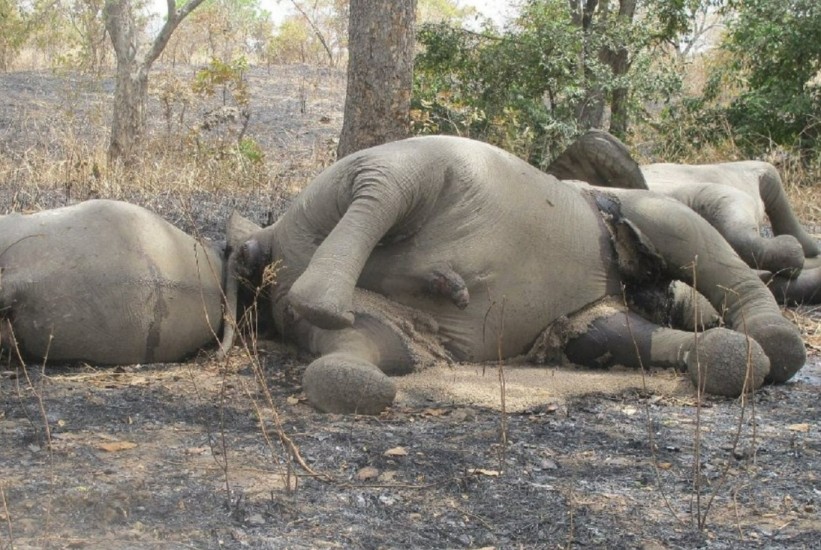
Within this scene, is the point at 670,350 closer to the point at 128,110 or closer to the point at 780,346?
the point at 780,346

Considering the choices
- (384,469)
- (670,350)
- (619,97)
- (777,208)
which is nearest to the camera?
(384,469)

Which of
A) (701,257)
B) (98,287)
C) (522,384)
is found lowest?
(522,384)

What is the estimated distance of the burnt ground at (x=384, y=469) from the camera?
3.06m

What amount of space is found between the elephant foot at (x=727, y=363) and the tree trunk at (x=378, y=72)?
3.43 meters

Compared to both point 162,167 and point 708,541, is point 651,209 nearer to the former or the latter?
point 708,541

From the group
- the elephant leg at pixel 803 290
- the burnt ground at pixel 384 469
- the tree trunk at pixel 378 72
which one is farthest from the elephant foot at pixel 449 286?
the tree trunk at pixel 378 72

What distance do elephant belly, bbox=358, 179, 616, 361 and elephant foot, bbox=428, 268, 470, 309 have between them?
0.04 ft

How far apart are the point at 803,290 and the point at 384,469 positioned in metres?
4.20

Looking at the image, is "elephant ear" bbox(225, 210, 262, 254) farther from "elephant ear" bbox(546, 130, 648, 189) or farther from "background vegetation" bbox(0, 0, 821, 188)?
"background vegetation" bbox(0, 0, 821, 188)

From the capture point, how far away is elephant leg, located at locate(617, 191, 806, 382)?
5.50 meters

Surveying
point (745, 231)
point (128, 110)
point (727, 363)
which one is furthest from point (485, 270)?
point (128, 110)

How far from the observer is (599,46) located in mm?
11805

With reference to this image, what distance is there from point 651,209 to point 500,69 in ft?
18.7

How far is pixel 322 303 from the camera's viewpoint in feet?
14.4
